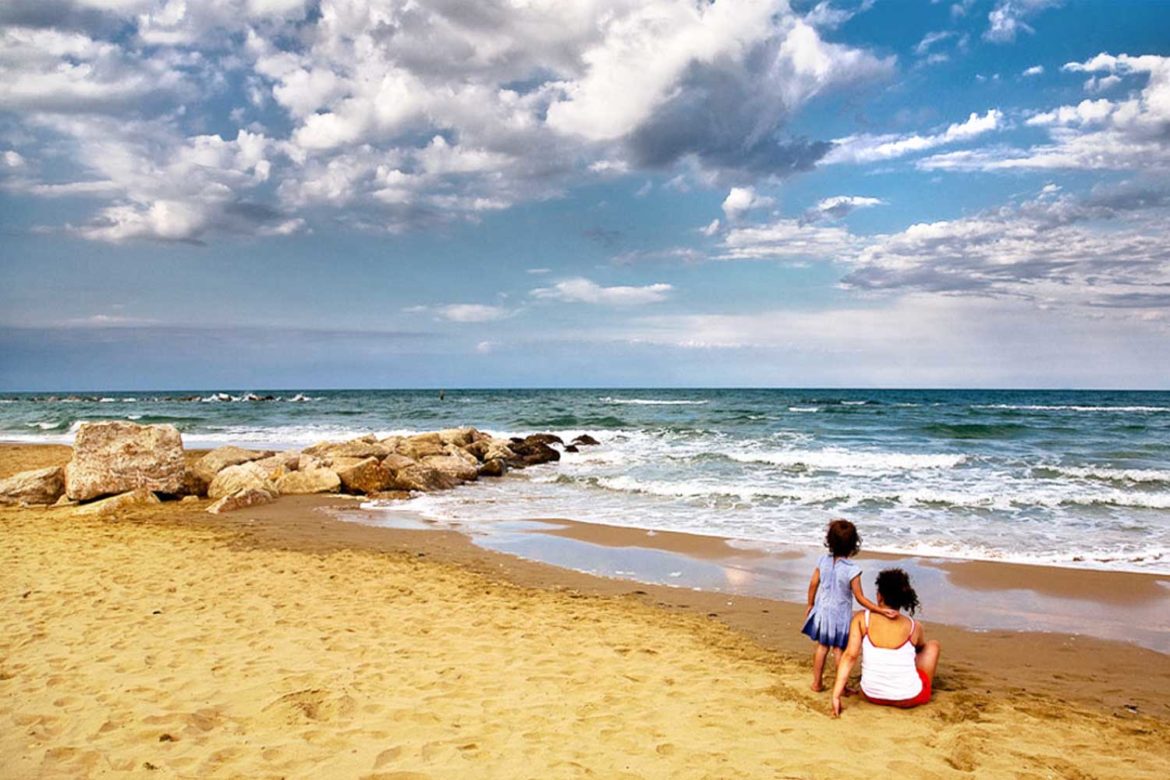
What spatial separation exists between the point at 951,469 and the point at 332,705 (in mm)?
17441

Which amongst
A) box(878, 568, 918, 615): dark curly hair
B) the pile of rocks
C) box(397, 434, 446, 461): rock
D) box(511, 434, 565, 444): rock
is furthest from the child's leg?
box(511, 434, 565, 444): rock

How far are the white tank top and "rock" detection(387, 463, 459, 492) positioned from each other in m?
12.1

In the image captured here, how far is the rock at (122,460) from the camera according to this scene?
12.6 meters

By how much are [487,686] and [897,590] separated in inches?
116

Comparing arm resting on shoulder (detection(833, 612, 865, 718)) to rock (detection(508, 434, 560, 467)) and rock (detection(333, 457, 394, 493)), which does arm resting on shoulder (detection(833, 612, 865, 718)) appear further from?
rock (detection(508, 434, 560, 467))

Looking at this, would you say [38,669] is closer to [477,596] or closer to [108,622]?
[108,622]

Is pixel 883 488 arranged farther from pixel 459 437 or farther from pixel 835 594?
pixel 459 437

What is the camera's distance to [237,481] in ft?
47.3

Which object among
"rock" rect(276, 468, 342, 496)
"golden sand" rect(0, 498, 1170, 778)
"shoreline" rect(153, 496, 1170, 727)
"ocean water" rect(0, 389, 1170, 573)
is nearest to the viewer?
"golden sand" rect(0, 498, 1170, 778)

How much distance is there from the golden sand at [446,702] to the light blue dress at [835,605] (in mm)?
440

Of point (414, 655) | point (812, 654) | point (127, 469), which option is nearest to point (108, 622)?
point (414, 655)

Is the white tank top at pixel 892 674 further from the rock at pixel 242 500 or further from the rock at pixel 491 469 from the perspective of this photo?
the rock at pixel 491 469

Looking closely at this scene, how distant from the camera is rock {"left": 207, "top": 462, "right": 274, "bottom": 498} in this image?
46.3 ft

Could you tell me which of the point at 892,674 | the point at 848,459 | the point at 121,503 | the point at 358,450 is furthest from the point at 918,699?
the point at 848,459
